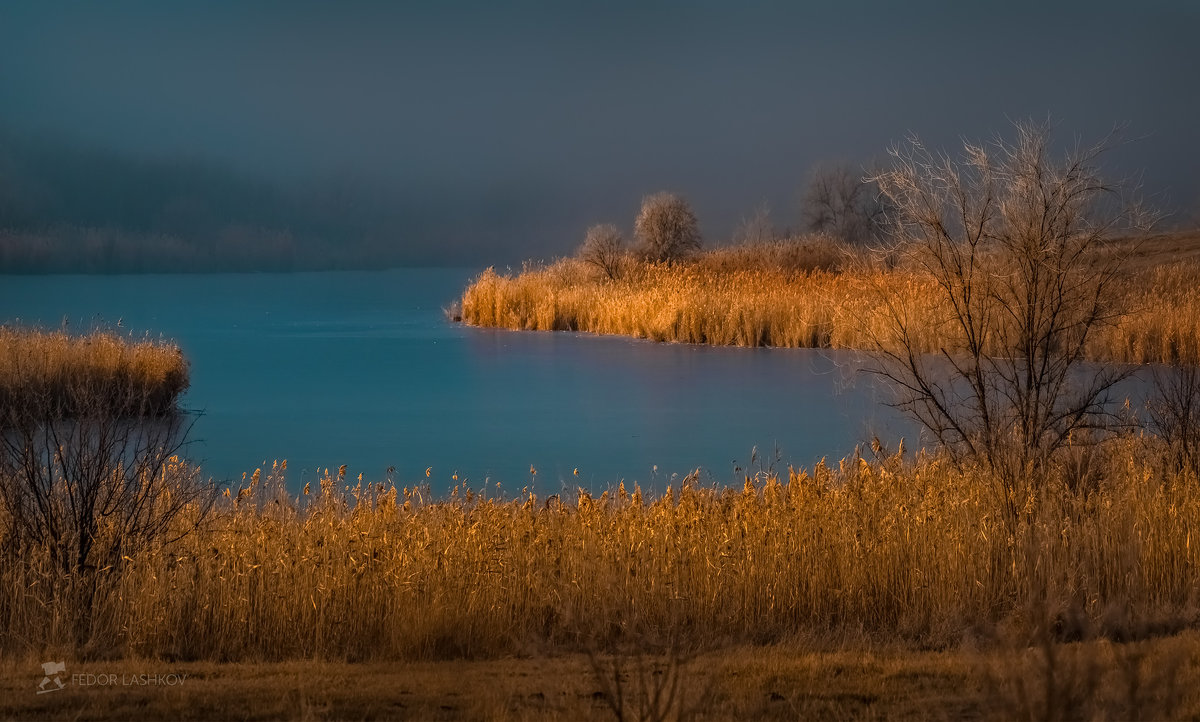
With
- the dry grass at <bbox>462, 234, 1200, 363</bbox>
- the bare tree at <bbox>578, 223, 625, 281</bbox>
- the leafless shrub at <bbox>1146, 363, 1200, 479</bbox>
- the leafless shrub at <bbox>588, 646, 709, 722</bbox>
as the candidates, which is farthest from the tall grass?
A: the bare tree at <bbox>578, 223, 625, 281</bbox>

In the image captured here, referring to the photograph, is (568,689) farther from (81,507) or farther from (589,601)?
(81,507)

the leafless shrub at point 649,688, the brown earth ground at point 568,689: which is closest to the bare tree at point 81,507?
the brown earth ground at point 568,689

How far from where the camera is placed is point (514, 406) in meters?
16.7

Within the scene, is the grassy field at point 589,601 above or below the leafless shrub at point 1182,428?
below

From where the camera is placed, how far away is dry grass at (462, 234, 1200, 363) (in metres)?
17.4

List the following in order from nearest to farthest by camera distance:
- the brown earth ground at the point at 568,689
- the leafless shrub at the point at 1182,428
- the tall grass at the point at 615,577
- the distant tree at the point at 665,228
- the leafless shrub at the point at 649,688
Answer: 1. the leafless shrub at the point at 649,688
2. the brown earth ground at the point at 568,689
3. the tall grass at the point at 615,577
4. the leafless shrub at the point at 1182,428
5. the distant tree at the point at 665,228

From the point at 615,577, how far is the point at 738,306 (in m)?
17.2

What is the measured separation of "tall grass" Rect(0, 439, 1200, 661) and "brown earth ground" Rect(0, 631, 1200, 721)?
304mm

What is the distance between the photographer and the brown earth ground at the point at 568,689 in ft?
13.8

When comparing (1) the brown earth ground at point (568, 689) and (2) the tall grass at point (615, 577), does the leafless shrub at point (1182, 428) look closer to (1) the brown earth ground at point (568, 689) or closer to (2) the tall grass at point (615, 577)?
(2) the tall grass at point (615, 577)

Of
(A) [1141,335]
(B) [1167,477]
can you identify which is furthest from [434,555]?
(A) [1141,335]

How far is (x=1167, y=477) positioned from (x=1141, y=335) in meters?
10.1

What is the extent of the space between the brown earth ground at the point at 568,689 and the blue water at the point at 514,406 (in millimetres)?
3624

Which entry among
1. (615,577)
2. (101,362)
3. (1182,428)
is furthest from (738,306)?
(615,577)
